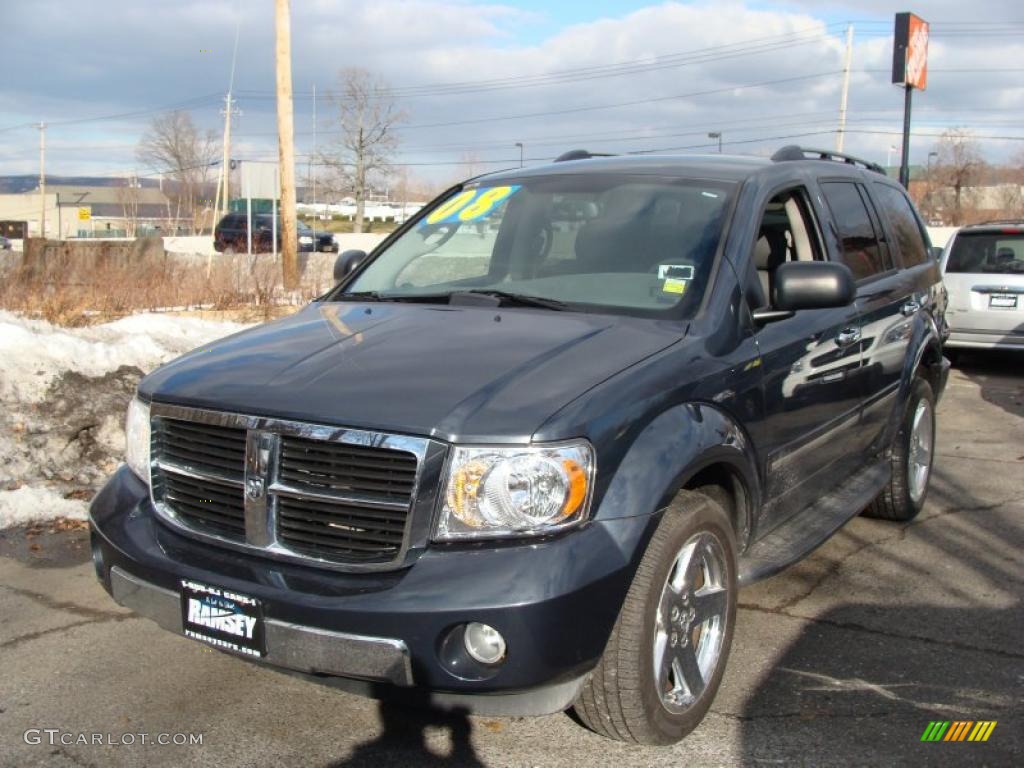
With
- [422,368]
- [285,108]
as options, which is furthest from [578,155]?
[285,108]

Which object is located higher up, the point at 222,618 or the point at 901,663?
the point at 222,618

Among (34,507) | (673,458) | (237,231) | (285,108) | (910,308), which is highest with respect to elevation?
(285,108)

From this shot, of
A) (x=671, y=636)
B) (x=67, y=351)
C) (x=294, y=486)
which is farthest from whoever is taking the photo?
(x=67, y=351)

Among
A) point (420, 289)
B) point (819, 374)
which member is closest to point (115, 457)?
point (420, 289)

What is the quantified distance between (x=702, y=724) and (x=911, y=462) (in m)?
2.95

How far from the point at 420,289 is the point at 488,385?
4.62 ft

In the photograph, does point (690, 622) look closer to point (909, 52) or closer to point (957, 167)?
point (909, 52)

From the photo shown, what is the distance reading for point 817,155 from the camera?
546 centimetres

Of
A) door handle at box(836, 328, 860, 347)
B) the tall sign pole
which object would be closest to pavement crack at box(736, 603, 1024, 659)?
door handle at box(836, 328, 860, 347)

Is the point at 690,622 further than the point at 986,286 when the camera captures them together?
No

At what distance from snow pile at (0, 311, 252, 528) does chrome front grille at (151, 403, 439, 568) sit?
3.02 m

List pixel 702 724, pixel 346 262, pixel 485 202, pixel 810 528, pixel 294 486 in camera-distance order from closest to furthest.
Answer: pixel 294 486, pixel 702 724, pixel 810 528, pixel 485 202, pixel 346 262

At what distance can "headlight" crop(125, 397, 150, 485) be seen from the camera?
11.5ft

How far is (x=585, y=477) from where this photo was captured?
2873mm
